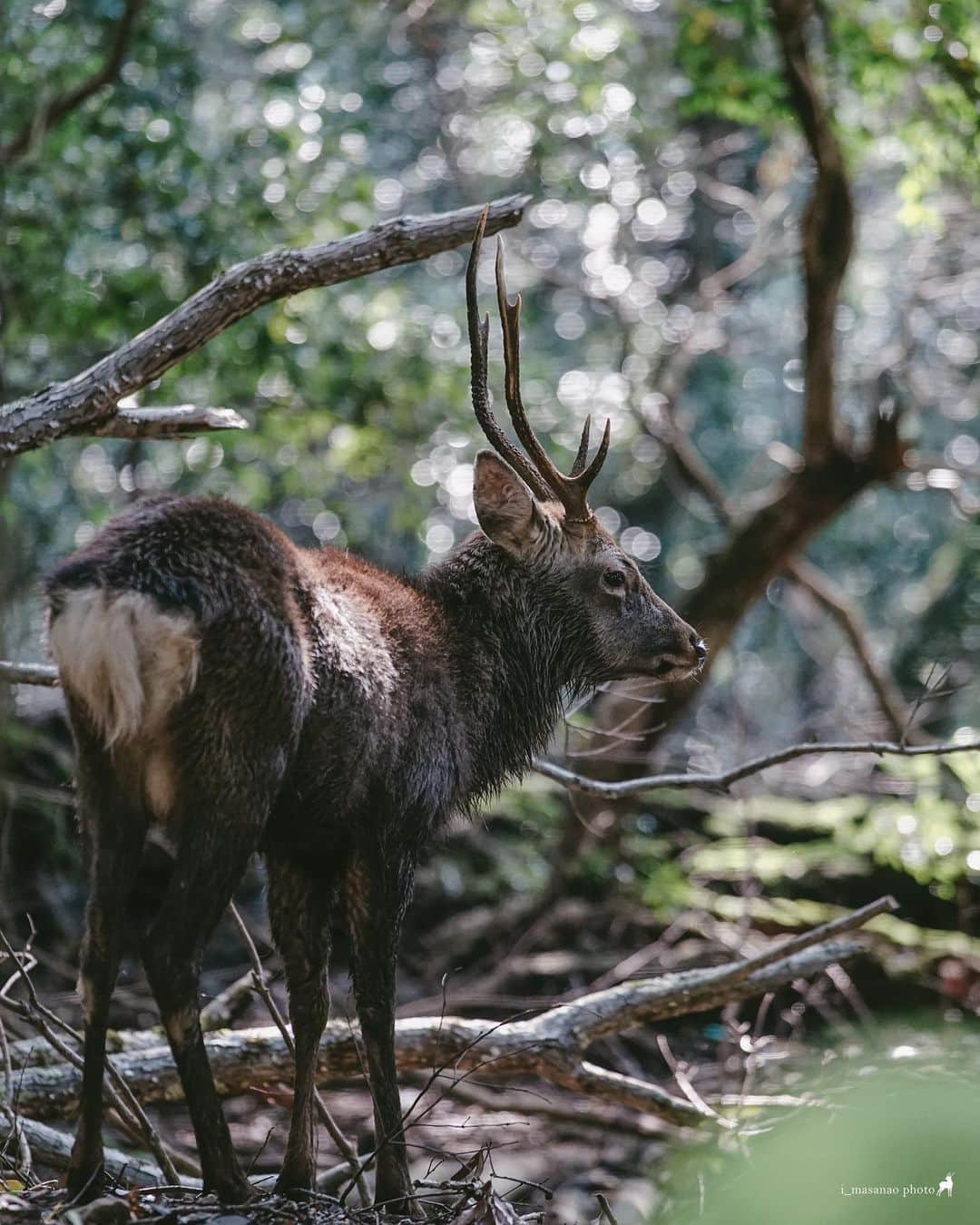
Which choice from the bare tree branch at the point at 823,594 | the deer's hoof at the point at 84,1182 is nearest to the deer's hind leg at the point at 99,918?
the deer's hoof at the point at 84,1182

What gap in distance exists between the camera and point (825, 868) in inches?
361

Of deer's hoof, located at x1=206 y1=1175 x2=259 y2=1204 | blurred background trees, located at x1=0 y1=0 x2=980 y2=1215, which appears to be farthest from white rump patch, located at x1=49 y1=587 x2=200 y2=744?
blurred background trees, located at x1=0 y1=0 x2=980 y2=1215

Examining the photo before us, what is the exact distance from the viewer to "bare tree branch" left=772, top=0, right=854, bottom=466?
27.6 ft

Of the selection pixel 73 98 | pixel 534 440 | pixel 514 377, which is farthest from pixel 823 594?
pixel 73 98

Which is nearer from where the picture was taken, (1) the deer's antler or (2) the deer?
(2) the deer

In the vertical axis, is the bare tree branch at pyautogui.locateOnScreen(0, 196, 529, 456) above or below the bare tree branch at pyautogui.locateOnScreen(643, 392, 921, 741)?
above

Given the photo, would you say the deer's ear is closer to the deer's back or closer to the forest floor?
the deer's back

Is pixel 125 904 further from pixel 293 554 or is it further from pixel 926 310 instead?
pixel 926 310

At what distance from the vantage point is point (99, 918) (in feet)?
11.1

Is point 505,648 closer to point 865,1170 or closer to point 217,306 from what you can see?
point 217,306

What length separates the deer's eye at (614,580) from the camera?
487 cm

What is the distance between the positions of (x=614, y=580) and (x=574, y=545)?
20 cm

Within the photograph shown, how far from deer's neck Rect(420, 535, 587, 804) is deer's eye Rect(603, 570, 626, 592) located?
171 mm

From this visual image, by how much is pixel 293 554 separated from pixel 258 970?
1697mm
